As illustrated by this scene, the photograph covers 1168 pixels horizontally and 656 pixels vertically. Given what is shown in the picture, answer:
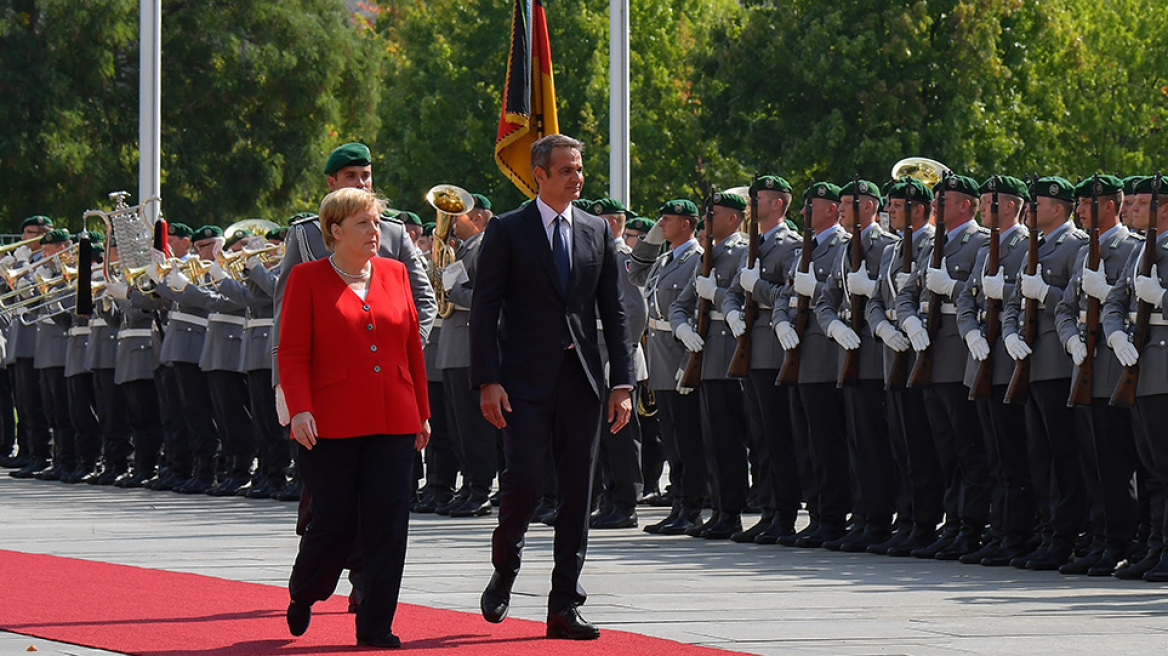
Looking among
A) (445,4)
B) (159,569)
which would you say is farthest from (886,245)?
(445,4)

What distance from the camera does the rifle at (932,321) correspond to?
1197cm

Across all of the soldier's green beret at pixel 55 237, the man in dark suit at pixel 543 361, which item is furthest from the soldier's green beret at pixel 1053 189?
the soldier's green beret at pixel 55 237

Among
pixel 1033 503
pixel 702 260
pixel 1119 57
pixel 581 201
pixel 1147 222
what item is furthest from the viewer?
pixel 1119 57

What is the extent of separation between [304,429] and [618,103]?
13.3 meters

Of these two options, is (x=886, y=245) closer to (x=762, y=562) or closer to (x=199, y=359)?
(x=762, y=562)

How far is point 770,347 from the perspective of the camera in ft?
42.6

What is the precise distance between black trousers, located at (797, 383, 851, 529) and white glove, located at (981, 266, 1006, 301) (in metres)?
1.45

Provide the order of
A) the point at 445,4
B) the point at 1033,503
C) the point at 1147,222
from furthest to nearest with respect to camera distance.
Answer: the point at 445,4 < the point at 1033,503 < the point at 1147,222

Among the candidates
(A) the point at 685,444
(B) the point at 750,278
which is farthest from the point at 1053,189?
(A) the point at 685,444

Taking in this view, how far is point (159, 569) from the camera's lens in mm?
11289

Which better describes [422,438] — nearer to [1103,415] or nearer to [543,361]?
[543,361]

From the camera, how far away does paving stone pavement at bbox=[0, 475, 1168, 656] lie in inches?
338

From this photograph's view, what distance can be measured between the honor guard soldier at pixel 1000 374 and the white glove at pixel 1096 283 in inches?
22.9

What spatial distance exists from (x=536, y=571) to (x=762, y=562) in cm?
135
